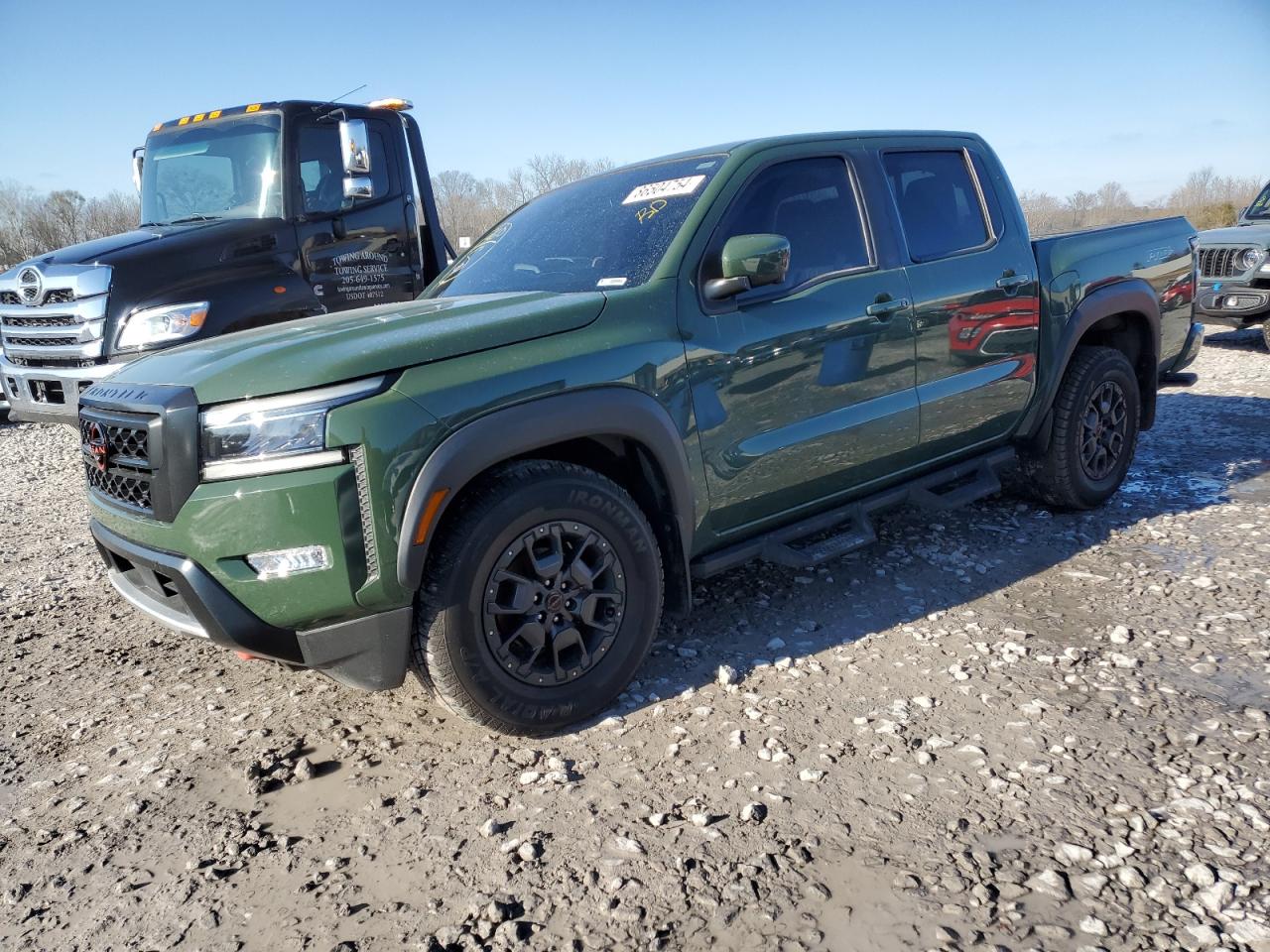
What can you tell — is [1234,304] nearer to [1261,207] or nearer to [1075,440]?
[1261,207]

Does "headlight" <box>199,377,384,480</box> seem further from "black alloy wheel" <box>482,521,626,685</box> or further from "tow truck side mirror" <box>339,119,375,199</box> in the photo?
"tow truck side mirror" <box>339,119,375,199</box>

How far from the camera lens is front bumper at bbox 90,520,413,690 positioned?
8.57 ft

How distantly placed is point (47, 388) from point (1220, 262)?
11.7 meters

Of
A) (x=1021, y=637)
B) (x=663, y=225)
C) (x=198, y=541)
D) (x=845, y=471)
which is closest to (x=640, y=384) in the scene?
(x=663, y=225)

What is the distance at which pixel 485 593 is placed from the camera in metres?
2.80

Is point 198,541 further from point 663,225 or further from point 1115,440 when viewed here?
point 1115,440

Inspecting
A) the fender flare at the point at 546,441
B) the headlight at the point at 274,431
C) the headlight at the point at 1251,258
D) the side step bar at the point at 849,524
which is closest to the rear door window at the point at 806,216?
the fender flare at the point at 546,441

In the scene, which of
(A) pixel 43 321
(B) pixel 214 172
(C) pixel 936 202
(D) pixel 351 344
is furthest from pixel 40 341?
(C) pixel 936 202

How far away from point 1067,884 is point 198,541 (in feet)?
7.92

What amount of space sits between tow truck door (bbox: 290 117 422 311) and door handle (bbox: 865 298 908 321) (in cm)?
412

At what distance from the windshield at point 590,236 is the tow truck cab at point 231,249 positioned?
8.13ft

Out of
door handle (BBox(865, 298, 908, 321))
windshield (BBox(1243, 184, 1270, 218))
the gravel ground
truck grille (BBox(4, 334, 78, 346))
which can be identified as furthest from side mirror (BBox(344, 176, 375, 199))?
windshield (BBox(1243, 184, 1270, 218))

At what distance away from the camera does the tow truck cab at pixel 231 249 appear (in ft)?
18.9

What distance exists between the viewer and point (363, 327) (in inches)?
117
